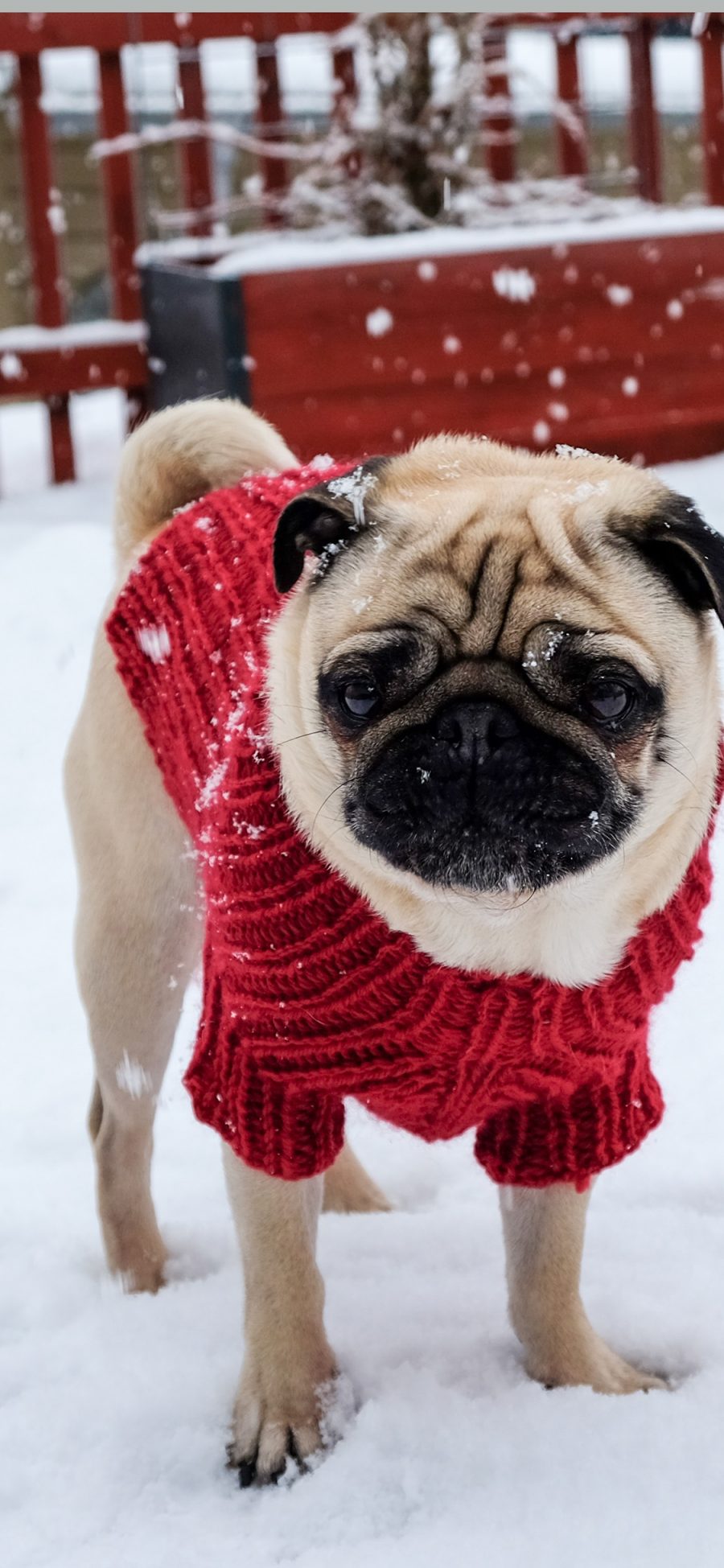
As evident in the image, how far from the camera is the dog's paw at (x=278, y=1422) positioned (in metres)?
2.01

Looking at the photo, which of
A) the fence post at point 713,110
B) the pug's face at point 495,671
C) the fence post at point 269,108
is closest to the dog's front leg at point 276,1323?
the pug's face at point 495,671

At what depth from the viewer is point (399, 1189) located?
282 cm

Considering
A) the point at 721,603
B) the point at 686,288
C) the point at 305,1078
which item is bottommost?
the point at 305,1078

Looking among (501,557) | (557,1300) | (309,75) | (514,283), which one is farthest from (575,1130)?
(309,75)

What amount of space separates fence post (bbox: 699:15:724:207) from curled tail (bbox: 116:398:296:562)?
470cm

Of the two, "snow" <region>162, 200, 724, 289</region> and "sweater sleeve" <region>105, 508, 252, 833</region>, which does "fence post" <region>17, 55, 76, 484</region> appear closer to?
"snow" <region>162, 200, 724, 289</region>

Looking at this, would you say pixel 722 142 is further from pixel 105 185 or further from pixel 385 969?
pixel 385 969

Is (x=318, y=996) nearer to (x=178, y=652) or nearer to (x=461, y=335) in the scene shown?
(x=178, y=652)

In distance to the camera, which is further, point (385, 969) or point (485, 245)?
point (485, 245)

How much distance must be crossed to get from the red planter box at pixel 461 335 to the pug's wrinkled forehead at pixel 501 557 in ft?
10.8

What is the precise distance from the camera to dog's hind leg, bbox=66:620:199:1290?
2.33 metres

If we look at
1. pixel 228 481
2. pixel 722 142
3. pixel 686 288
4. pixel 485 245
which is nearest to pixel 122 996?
pixel 228 481

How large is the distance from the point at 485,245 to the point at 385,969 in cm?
401

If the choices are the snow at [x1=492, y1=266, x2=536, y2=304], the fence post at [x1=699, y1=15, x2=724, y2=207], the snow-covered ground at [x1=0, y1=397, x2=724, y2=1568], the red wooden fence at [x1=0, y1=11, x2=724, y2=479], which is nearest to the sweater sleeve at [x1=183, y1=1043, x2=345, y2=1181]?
the snow-covered ground at [x1=0, y1=397, x2=724, y2=1568]
